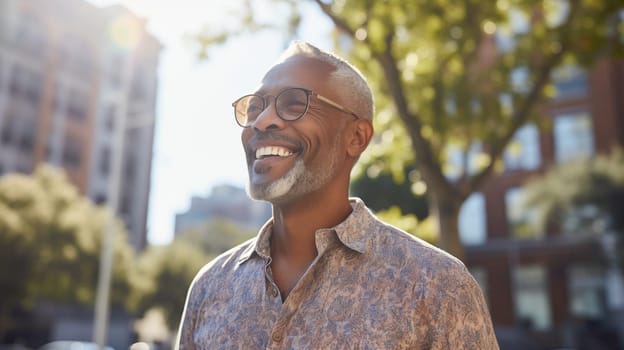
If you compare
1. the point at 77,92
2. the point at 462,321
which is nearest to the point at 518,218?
the point at 77,92

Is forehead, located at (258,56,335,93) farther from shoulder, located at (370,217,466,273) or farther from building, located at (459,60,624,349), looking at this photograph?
building, located at (459,60,624,349)

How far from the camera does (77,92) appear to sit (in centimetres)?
4372

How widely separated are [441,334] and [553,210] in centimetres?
2874

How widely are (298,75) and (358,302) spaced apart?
79 cm

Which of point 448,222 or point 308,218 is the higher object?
point 448,222

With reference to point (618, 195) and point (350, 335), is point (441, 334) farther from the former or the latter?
point (618, 195)

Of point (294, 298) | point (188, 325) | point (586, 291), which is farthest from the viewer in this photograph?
point (586, 291)

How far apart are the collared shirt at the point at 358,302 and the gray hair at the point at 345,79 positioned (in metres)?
0.35

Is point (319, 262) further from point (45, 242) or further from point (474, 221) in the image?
point (474, 221)

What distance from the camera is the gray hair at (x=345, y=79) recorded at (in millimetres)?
2225

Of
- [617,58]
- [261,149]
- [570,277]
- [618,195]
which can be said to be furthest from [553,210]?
[261,149]

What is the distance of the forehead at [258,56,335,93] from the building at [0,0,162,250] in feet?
115

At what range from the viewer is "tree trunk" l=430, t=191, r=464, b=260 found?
7086 millimetres

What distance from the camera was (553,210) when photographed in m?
28.6
